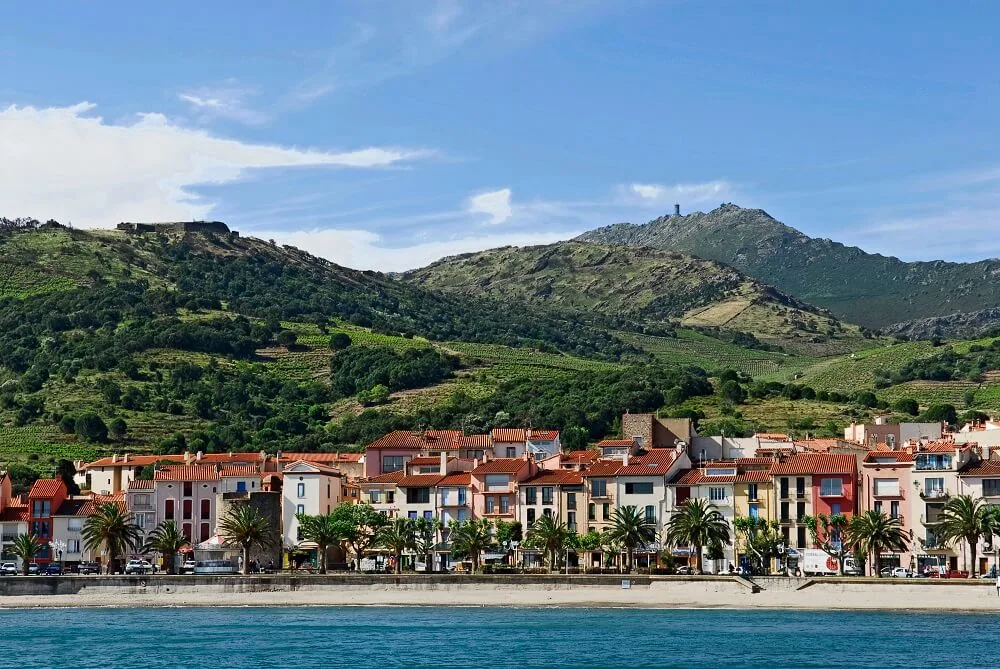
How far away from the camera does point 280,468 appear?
468 feet

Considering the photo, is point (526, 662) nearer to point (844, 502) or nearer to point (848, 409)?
point (844, 502)

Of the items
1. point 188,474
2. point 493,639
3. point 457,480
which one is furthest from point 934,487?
point 188,474

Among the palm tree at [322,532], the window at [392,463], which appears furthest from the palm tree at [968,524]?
the window at [392,463]

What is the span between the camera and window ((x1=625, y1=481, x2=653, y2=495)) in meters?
121

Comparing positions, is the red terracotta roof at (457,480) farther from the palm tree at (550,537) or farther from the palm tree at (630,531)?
the palm tree at (630,531)

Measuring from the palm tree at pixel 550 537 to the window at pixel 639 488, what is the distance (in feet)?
20.2

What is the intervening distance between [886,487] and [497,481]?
92.1 ft

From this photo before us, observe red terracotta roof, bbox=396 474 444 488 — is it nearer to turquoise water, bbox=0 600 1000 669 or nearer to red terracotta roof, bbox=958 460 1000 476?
turquoise water, bbox=0 600 1000 669

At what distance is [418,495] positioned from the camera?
129 meters

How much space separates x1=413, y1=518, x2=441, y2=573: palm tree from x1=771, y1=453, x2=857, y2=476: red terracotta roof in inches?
936

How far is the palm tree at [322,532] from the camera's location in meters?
117

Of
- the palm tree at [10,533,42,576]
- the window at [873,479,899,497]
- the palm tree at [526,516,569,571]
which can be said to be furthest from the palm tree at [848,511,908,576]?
the palm tree at [10,533,42,576]

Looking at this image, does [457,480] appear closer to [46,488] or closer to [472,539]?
[472,539]

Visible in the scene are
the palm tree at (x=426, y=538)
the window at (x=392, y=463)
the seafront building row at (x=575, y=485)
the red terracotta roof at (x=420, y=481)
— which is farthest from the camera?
the window at (x=392, y=463)
